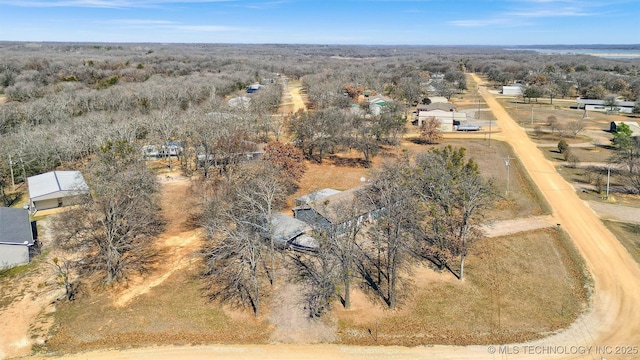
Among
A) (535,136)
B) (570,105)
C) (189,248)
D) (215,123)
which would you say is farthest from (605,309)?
(570,105)

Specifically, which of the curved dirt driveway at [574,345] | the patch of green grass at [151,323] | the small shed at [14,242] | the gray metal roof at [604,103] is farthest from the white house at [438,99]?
the small shed at [14,242]

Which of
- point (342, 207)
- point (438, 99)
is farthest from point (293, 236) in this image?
point (438, 99)

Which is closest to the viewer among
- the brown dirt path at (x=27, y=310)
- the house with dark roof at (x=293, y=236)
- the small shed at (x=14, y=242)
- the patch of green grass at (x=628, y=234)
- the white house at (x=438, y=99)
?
the brown dirt path at (x=27, y=310)

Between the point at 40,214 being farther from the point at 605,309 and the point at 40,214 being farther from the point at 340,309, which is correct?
the point at 605,309

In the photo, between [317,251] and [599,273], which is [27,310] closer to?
[317,251]

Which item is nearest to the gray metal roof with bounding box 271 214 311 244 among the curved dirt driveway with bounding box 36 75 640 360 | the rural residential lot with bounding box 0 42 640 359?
the rural residential lot with bounding box 0 42 640 359

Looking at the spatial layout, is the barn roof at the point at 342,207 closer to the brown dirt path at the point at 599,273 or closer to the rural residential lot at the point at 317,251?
the rural residential lot at the point at 317,251

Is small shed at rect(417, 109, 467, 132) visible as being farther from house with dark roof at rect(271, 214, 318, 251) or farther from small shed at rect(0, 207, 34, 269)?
small shed at rect(0, 207, 34, 269)
